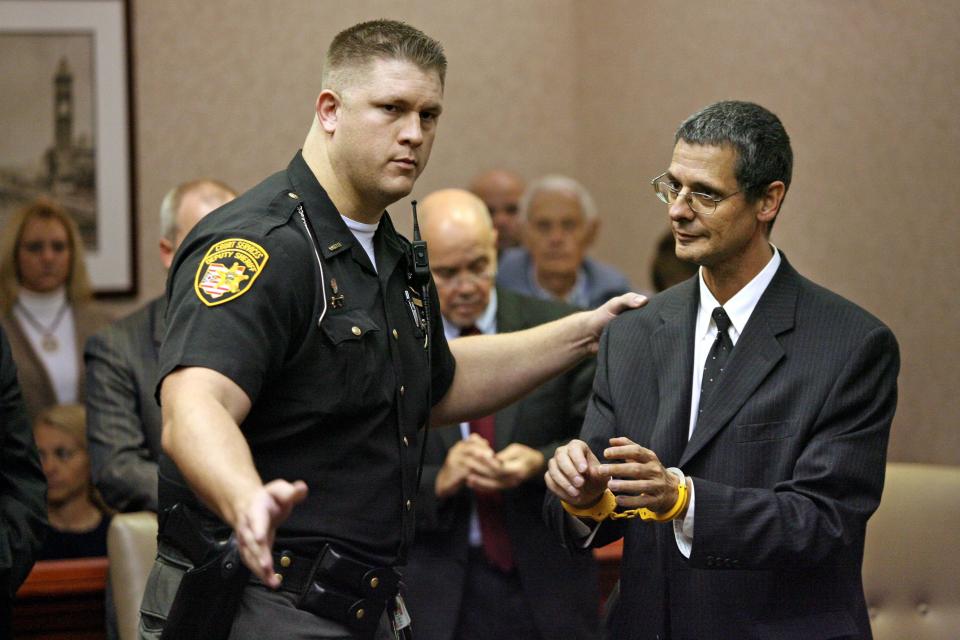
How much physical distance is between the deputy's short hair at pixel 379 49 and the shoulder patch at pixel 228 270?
0.38 m

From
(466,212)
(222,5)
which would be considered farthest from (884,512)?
(222,5)

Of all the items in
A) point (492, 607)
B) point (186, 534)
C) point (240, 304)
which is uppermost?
point (240, 304)

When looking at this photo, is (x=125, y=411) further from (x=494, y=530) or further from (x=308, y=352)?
(x=308, y=352)

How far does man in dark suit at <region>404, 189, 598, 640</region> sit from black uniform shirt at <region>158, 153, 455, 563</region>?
84 centimetres

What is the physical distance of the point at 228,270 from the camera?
1.98 m

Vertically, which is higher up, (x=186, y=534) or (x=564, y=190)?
(x=564, y=190)

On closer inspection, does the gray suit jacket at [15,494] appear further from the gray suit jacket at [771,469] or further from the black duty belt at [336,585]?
the gray suit jacket at [771,469]

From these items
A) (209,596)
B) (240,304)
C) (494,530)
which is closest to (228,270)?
(240,304)

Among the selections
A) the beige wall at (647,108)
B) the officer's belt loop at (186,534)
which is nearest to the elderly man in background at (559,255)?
the beige wall at (647,108)

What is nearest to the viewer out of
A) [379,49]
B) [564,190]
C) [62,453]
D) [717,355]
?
[379,49]

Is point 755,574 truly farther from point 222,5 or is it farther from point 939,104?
point 222,5

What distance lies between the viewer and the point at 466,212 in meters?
3.50

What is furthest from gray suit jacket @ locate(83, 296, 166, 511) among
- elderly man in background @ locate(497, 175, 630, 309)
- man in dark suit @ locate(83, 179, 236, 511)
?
elderly man in background @ locate(497, 175, 630, 309)

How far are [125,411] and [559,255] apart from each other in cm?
209
